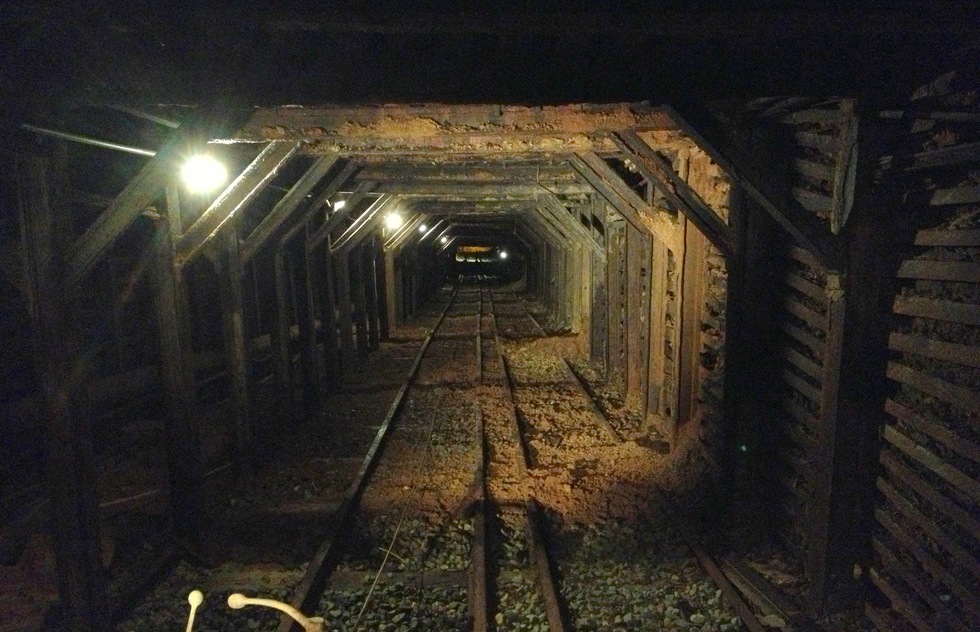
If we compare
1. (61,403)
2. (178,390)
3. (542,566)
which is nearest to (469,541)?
(542,566)

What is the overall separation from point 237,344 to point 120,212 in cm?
258

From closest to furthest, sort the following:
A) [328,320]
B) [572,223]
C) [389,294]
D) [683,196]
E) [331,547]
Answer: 1. [331,547]
2. [683,196]
3. [328,320]
4. [572,223]
5. [389,294]

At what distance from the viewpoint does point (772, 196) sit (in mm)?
3250

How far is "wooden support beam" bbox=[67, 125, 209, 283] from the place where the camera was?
3455 mm

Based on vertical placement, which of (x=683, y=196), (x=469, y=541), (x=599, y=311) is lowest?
(x=469, y=541)

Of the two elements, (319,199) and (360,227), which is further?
(360,227)

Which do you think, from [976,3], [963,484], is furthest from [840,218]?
[963,484]

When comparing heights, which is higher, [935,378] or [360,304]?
[935,378]

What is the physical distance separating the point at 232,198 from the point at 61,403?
6.49 ft

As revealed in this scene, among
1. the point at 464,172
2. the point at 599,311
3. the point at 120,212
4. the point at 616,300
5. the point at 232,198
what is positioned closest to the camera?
the point at 120,212

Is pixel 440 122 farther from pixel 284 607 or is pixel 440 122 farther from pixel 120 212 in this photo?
pixel 284 607

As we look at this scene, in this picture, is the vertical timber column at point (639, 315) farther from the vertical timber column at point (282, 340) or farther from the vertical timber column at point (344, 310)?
the vertical timber column at point (344, 310)

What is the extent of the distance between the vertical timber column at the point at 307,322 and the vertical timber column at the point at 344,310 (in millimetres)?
1832

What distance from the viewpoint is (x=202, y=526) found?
4707 mm
